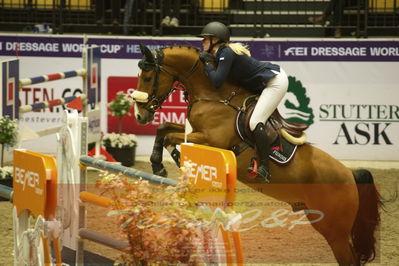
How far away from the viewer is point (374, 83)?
1048 cm

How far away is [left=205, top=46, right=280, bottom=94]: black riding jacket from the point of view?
5.98m

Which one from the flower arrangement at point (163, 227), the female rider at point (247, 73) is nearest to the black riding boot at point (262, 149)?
the female rider at point (247, 73)

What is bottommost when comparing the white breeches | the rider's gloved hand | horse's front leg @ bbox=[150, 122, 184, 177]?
horse's front leg @ bbox=[150, 122, 184, 177]

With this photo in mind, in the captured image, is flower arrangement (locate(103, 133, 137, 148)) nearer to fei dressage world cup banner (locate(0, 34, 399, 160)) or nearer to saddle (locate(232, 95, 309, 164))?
fei dressage world cup banner (locate(0, 34, 399, 160))

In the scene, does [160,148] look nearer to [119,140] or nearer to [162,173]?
[162,173]

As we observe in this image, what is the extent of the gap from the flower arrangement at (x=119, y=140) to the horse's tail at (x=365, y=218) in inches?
179

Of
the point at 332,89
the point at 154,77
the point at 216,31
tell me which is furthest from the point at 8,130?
the point at 332,89

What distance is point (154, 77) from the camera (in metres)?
6.32

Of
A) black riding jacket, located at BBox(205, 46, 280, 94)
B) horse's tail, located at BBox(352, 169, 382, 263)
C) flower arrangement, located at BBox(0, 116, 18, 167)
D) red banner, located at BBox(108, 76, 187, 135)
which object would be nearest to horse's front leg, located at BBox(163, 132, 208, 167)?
black riding jacket, located at BBox(205, 46, 280, 94)

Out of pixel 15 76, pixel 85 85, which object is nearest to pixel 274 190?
pixel 15 76

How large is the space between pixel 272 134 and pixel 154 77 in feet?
3.35

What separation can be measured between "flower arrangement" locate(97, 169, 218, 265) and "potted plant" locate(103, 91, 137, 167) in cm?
648

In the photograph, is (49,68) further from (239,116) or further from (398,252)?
(398,252)

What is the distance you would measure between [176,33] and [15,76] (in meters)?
3.49
